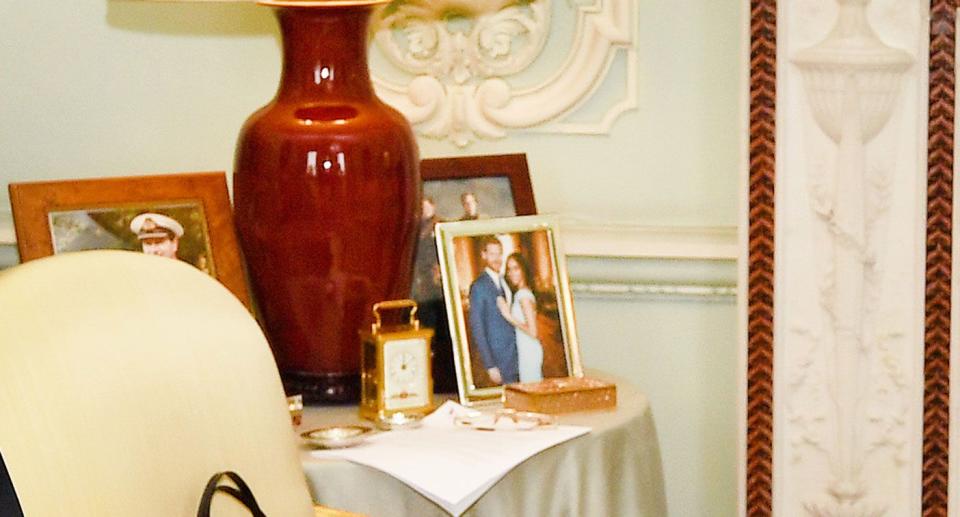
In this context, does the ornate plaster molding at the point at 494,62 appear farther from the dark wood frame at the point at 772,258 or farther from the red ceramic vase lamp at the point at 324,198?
the red ceramic vase lamp at the point at 324,198

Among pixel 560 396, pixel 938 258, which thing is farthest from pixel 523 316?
pixel 938 258

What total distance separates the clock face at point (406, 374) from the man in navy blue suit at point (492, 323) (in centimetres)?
10

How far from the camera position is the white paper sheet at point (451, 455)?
1.78 metres

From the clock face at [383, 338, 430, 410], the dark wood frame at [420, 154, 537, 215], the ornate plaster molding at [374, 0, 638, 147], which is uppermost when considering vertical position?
the ornate plaster molding at [374, 0, 638, 147]

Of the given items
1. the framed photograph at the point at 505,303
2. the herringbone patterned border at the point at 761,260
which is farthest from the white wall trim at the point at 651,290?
the framed photograph at the point at 505,303

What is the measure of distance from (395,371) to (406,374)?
18 mm

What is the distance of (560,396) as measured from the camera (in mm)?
2047

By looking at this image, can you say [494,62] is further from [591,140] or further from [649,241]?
[649,241]

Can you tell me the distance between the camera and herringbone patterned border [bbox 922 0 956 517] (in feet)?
7.44

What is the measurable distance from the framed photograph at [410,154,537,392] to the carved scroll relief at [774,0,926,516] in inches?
16.1

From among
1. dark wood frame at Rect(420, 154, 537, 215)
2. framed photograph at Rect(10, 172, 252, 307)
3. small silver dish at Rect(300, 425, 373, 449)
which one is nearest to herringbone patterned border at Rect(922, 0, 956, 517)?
dark wood frame at Rect(420, 154, 537, 215)

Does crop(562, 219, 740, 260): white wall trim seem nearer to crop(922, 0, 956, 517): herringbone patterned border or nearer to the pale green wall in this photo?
the pale green wall

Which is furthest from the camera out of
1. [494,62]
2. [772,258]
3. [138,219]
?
[494,62]

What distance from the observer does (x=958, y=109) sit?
227 cm
